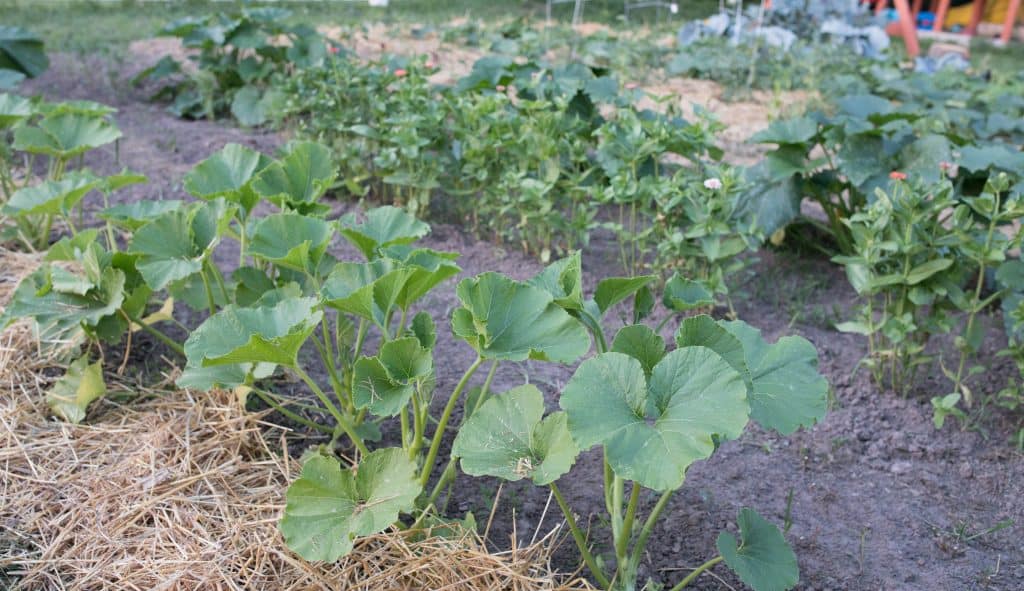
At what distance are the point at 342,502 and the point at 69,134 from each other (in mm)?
2001

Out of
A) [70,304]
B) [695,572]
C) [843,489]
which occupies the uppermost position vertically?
[70,304]

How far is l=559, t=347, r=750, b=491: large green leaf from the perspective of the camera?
4.33 ft

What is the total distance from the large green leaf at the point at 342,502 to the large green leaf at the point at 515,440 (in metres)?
0.14

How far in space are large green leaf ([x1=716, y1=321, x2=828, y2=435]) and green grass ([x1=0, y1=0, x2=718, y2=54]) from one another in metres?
5.07

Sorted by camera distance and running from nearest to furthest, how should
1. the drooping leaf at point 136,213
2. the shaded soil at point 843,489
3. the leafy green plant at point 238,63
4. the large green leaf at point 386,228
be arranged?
the shaded soil at point 843,489 < the large green leaf at point 386,228 < the drooping leaf at point 136,213 < the leafy green plant at point 238,63

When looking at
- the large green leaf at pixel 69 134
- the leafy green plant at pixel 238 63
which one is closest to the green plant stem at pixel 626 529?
the large green leaf at pixel 69 134

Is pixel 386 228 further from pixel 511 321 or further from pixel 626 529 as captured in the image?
pixel 626 529

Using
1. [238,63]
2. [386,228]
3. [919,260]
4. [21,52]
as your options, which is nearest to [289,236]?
[386,228]

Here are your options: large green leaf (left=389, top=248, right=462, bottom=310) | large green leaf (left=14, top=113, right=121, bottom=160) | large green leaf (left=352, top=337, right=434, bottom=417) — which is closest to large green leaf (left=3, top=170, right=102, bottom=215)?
large green leaf (left=14, top=113, right=121, bottom=160)

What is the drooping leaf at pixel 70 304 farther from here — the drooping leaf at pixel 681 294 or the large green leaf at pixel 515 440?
the drooping leaf at pixel 681 294

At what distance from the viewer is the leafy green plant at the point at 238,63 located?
4602 millimetres

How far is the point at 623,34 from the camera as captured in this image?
8.37 metres

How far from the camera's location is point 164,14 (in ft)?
26.3

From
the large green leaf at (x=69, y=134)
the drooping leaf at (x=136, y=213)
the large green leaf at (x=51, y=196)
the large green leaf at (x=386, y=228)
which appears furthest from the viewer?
the large green leaf at (x=69, y=134)
